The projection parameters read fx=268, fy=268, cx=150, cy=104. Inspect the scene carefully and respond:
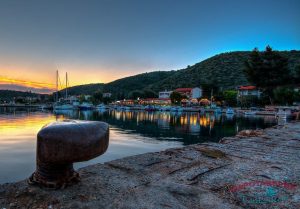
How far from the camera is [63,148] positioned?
4695 mm

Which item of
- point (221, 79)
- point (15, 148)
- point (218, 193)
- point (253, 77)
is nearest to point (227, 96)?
point (253, 77)

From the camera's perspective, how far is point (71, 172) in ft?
17.5

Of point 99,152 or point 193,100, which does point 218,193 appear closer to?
point 99,152

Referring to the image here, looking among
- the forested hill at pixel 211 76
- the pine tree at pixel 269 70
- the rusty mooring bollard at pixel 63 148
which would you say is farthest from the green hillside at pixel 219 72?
the rusty mooring bollard at pixel 63 148

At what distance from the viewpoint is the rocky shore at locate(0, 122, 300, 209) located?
452cm

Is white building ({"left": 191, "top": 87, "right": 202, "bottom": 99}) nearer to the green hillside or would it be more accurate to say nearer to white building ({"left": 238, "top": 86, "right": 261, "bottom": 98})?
the green hillside

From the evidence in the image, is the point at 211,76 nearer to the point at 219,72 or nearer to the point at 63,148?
the point at 219,72

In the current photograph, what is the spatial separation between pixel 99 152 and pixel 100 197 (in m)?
0.82

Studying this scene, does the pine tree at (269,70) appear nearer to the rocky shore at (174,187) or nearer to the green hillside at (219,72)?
the green hillside at (219,72)

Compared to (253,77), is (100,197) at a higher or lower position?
lower

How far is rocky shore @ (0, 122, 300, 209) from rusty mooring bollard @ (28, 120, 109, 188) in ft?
0.78

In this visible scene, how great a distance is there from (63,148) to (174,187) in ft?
7.63

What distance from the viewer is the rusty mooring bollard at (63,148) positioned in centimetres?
471

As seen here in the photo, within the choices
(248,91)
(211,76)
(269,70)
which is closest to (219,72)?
(211,76)
